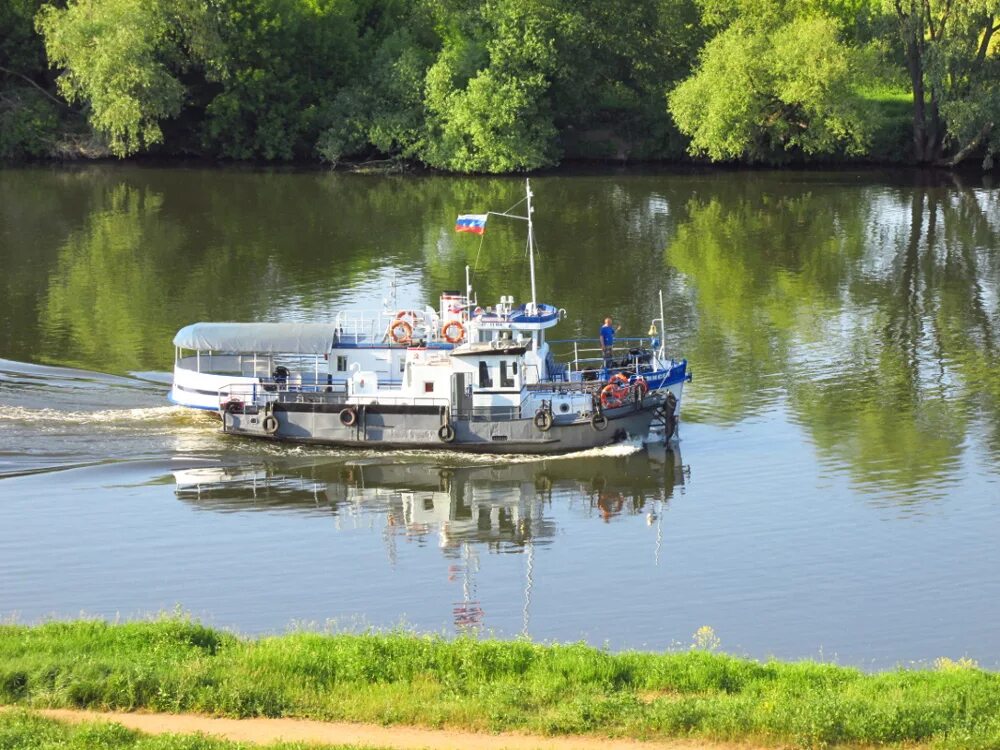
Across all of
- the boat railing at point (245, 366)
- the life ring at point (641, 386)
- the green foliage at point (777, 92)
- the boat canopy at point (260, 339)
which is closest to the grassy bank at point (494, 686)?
the life ring at point (641, 386)

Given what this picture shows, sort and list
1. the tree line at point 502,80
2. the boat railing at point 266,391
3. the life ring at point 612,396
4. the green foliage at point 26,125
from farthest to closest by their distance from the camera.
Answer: the green foliage at point 26,125
the tree line at point 502,80
the boat railing at point 266,391
the life ring at point 612,396

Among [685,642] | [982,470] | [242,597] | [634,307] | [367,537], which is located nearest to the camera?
[685,642]

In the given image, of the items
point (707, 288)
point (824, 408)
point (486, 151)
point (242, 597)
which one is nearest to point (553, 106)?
point (486, 151)

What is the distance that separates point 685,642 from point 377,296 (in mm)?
30607

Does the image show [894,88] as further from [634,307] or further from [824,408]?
[824,408]

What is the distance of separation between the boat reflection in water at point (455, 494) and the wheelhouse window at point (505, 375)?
2114 mm

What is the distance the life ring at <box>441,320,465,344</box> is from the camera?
41375 mm

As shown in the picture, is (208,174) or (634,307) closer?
(634,307)

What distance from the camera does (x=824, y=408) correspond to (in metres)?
43.5

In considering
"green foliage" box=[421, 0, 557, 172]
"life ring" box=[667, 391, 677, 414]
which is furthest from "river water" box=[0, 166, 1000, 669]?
"green foliage" box=[421, 0, 557, 172]

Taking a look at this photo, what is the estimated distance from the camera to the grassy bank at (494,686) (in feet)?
66.0

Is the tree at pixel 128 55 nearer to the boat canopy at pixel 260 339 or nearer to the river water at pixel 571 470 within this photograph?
the river water at pixel 571 470

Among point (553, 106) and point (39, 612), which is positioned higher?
point (553, 106)

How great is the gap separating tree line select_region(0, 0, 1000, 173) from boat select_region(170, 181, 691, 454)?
4501 cm
